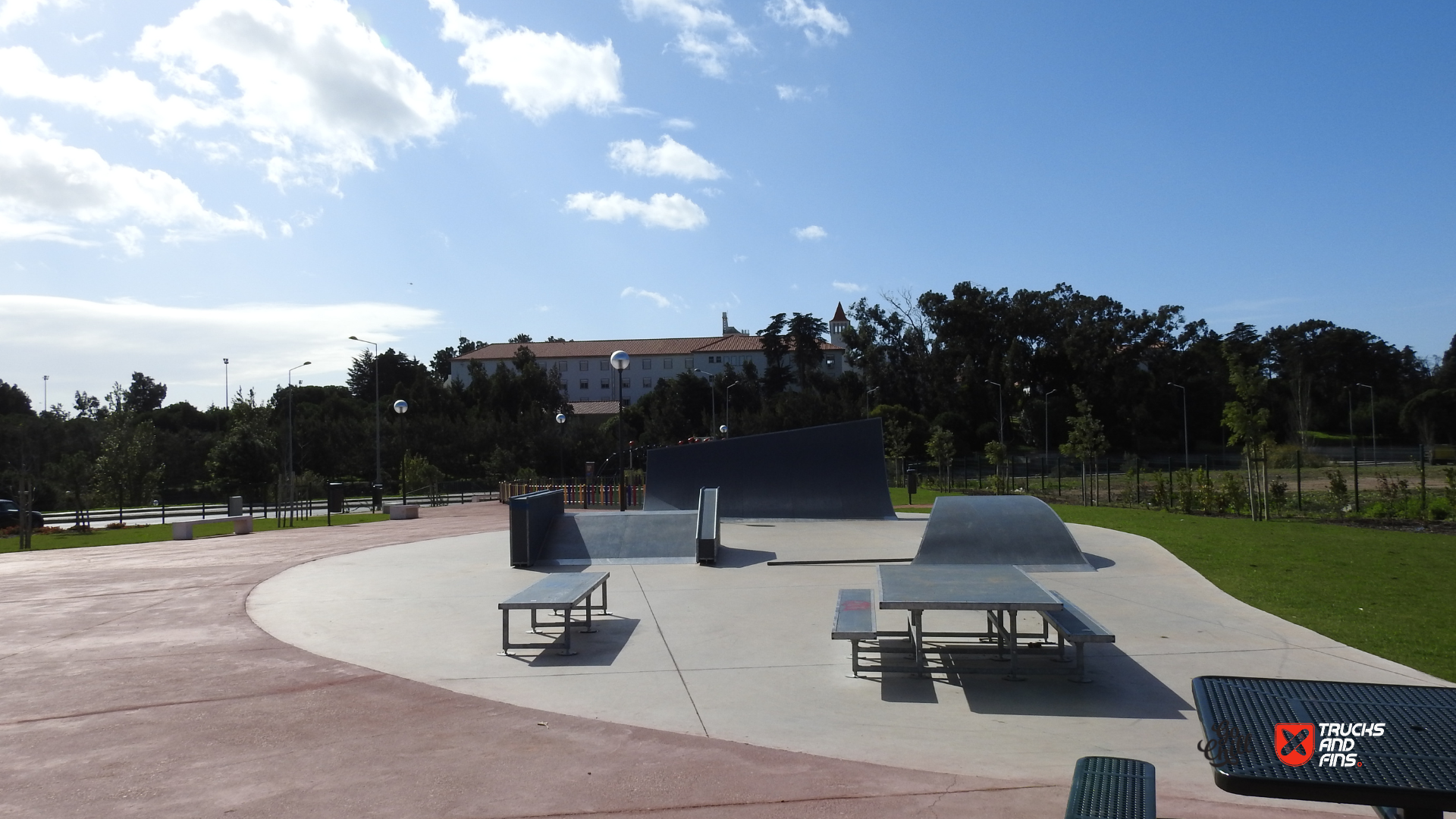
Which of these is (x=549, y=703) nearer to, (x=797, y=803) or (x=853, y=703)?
(x=853, y=703)

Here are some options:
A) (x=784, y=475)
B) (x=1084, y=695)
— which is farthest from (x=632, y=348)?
(x=1084, y=695)

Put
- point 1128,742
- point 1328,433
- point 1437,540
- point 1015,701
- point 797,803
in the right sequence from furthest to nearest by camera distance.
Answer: point 1328,433, point 1437,540, point 1015,701, point 1128,742, point 797,803

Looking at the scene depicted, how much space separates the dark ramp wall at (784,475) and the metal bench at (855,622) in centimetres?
1357

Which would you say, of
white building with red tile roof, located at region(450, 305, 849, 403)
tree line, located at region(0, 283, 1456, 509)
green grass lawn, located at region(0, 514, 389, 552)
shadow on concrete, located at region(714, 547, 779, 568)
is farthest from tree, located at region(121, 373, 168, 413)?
shadow on concrete, located at region(714, 547, 779, 568)

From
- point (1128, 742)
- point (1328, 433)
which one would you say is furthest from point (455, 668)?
point (1328, 433)

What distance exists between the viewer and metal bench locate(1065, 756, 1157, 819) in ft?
9.75

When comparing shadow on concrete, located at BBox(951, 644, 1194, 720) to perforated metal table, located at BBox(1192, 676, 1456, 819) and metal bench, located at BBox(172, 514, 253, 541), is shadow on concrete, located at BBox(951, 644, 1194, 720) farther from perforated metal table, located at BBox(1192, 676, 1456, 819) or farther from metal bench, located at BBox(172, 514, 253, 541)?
metal bench, located at BBox(172, 514, 253, 541)

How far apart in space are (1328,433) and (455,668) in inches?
4112

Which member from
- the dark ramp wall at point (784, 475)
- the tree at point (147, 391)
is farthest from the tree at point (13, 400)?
the dark ramp wall at point (784, 475)

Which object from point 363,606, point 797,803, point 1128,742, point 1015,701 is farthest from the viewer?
point 363,606

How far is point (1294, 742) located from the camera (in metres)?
2.71

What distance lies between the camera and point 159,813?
16.5ft

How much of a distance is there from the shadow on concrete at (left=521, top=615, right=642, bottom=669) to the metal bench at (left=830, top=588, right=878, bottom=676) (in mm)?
2274

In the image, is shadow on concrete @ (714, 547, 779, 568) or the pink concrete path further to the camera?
shadow on concrete @ (714, 547, 779, 568)
